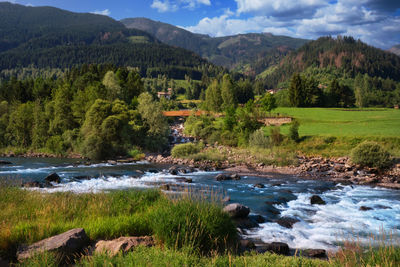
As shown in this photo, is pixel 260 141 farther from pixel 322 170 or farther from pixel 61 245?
→ pixel 61 245

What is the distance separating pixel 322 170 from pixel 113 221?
28.6m

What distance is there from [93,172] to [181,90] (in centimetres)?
14974

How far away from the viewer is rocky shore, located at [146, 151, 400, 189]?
28.1 m

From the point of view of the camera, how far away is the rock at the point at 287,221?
14695 millimetres

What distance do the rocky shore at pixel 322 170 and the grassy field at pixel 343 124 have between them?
→ 926cm

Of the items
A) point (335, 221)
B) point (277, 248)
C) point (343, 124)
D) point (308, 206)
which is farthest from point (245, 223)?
point (343, 124)

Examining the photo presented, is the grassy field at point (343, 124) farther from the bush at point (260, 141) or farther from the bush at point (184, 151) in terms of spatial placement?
the bush at point (184, 151)

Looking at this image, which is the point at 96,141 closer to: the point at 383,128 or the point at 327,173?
the point at 327,173

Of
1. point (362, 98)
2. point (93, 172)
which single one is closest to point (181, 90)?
point (362, 98)

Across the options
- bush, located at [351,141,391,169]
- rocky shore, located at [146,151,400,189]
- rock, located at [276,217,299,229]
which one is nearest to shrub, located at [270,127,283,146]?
rocky shore, located at [146,151,400,189]

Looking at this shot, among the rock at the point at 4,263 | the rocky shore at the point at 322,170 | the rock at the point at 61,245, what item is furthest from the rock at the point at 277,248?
the rocky shore at the point at 322,170

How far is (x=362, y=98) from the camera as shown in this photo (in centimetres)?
10744

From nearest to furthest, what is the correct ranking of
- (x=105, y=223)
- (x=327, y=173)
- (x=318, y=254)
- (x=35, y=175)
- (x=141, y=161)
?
(x=105, y=223) → (x=318, y=254) → (x=35, y=175) → (x=327, y=173) → (x=141, y=161)

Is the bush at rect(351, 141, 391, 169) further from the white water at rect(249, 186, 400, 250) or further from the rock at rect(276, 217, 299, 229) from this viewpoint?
the rock at rect(276, 217, 299, 229)
